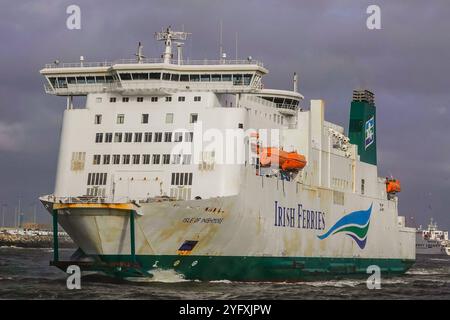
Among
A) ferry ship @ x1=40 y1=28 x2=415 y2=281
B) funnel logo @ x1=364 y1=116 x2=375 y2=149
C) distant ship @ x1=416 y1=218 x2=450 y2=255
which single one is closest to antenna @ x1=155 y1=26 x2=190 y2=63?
ferry ship @ x1=40 y1=28 x2=415 y2=281

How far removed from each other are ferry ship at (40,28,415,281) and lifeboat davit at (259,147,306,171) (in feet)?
0.19

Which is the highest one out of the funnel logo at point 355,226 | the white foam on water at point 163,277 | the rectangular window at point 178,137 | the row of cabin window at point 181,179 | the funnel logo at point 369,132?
the funnel logo at point 369,132

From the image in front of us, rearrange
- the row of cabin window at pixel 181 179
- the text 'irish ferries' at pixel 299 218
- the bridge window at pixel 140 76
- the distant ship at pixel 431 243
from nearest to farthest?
1. the row of cabin window at pixel 181 179
2. the bridge window at pixel 140 76
3. the text 'irish ferries' at pixel 299 218
4. the distant ship at pixel 431 243

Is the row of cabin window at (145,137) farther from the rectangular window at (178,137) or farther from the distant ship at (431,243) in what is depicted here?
the distant ship at (431,243)

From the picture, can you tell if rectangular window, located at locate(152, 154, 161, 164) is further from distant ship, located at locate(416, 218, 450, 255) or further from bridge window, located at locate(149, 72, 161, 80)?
distant ship, located at locate(416, 218, 450, 255)

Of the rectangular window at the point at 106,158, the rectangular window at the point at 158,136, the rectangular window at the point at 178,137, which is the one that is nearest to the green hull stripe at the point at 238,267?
the rectangular window at the point at 106,158

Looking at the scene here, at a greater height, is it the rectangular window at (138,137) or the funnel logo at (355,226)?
the rectangular window at (138,137)

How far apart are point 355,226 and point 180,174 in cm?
1604

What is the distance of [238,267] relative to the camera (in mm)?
36500

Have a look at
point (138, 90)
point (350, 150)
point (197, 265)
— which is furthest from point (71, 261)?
point (350, 150)

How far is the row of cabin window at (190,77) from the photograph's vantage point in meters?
37.2

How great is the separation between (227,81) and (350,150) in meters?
15.1

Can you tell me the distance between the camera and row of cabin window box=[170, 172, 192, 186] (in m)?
35.9

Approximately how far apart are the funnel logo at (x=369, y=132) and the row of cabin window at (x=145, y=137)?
1969 centimetres
